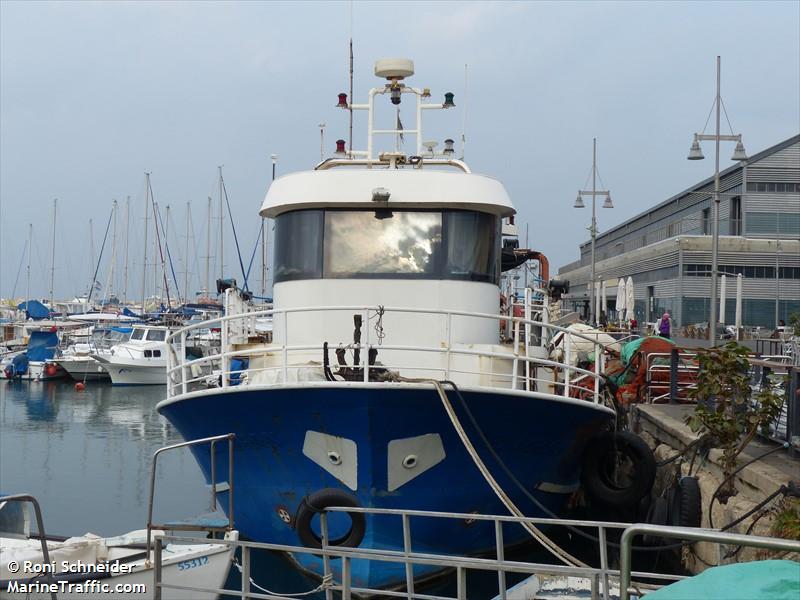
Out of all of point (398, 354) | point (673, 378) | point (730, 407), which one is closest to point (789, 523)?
point (730, 407)

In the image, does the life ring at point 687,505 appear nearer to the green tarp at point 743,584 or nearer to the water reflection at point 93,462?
the green tarp at point 743,584

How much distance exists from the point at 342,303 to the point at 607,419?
335 centimetres

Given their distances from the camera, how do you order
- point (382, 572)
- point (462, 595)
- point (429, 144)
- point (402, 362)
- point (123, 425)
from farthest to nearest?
point (123, 425)
point (429, 144)
point (402, 362)
point (382, 572)
point (462, 595)

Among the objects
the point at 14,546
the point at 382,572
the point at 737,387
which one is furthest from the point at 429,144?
the point at 14,546

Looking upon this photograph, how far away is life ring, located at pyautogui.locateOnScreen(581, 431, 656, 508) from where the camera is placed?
10320 millimetres

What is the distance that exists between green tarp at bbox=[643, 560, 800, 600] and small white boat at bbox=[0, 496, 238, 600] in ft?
13.7

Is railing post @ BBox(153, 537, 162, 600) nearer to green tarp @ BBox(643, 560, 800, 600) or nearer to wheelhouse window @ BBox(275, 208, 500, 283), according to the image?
green tarp @ BBox(643, 560, 800, 600)

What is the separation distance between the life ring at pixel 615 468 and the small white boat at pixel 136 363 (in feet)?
108

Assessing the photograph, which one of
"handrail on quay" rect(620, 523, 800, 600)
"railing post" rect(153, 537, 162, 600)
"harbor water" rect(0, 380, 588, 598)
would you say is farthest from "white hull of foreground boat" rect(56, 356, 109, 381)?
"handrail on quay" rect(620, 523, 800, 600)

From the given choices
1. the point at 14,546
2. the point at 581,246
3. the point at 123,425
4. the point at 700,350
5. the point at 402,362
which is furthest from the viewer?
the point at 581,246

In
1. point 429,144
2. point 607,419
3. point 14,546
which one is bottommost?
point 14,546

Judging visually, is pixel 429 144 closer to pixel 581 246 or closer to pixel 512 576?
pixel 512 576

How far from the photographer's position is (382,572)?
884 centimetres

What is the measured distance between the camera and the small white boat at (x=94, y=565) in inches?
239
